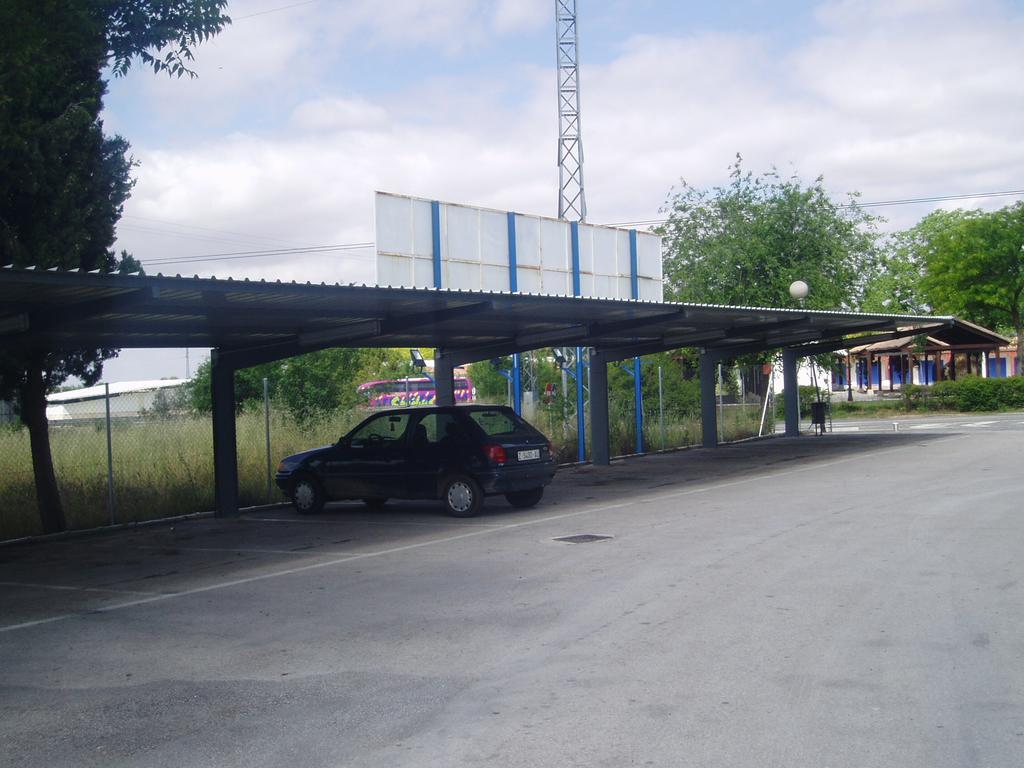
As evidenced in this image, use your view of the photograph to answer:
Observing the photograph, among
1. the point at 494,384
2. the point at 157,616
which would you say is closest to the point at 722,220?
the point at 494,384

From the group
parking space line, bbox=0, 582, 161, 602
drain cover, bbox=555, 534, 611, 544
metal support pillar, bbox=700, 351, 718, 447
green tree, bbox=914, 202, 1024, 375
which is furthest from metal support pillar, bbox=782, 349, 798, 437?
green tree, bbox=914, 202, 1024, 375

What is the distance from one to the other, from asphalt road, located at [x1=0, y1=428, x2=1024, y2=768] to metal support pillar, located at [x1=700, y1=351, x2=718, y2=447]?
16.6 m

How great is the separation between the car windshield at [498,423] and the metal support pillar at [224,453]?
437cm

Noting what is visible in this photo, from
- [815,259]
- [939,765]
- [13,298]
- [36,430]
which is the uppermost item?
[815,259]

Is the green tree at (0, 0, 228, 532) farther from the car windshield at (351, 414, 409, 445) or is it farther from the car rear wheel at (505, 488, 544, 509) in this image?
the car rear wheel at (505, 488, 544, 509)

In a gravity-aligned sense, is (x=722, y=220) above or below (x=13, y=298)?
above

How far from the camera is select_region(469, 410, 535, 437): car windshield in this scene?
642 inches

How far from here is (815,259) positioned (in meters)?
45.6

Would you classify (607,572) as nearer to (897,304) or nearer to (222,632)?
(222,632)

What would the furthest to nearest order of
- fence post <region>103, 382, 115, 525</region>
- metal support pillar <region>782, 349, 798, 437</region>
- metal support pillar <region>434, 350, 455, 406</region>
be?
metal support pillar <region>782, 349, 798, 437</region>
metal support pillar <region>434, 350, 455, 406</region>
fence post <region>103, 382, 115, 525</region>

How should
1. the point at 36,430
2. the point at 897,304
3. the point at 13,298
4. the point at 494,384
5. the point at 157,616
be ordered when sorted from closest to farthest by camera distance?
the point at 157,616
the point at 13,298
the point at 36,430
the point at 494,384
the point at 897,304

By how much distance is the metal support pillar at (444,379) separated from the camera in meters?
22.3

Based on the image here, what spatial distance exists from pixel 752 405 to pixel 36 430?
88.0 ft

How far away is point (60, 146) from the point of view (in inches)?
538
